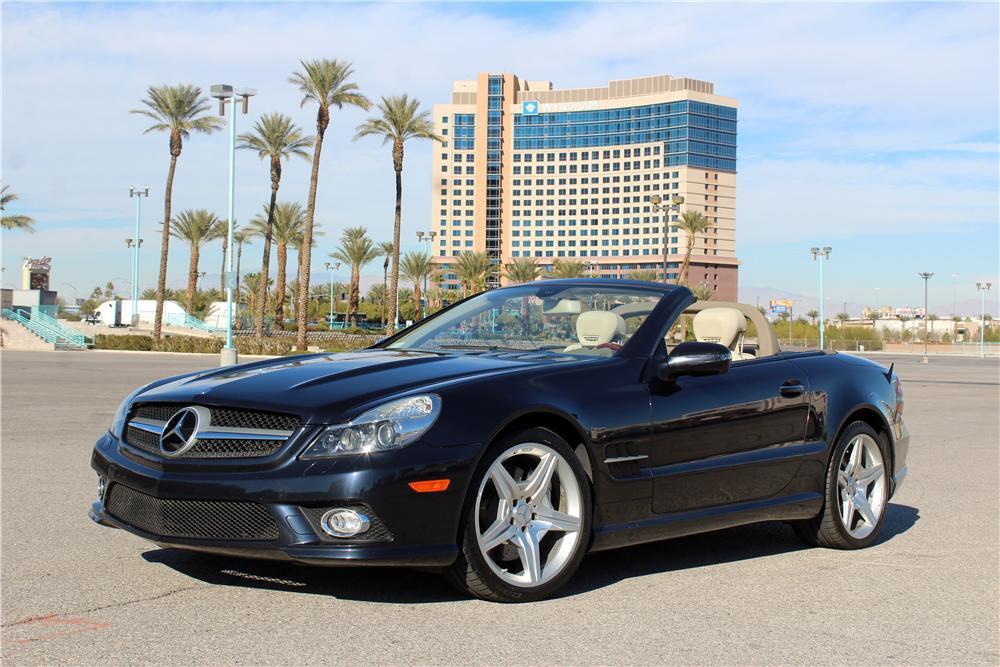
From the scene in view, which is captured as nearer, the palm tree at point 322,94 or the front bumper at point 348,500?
the front bumper at point 348,500

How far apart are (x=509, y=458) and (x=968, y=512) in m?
4.56

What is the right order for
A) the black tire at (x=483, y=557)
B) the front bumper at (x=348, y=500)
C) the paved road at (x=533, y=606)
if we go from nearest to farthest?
the paved road at (x=533, y=606), the front bumper at (x=348, y=500), the black tire at (x=483, y=557)

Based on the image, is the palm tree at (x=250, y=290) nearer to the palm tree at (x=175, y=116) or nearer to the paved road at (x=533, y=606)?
the palm tree at (x=175, y=116)

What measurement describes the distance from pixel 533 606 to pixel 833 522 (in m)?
2.28

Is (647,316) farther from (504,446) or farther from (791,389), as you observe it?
(504,446)

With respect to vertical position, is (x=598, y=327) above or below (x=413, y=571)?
above

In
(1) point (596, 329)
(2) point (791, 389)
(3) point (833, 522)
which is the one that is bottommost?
(3) point (833, 522)

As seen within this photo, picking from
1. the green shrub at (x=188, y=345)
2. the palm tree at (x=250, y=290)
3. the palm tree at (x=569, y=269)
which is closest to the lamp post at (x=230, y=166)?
the green shrub at (x=188, y=345)

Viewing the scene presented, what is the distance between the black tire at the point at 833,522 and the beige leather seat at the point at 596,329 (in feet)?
5.07

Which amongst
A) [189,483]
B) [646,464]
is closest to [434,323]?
[646,464]

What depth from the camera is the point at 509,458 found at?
15.8ft

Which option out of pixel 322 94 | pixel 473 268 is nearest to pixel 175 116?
pixel 322 94

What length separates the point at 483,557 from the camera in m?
4.62

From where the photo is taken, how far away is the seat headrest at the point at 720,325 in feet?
21.5
